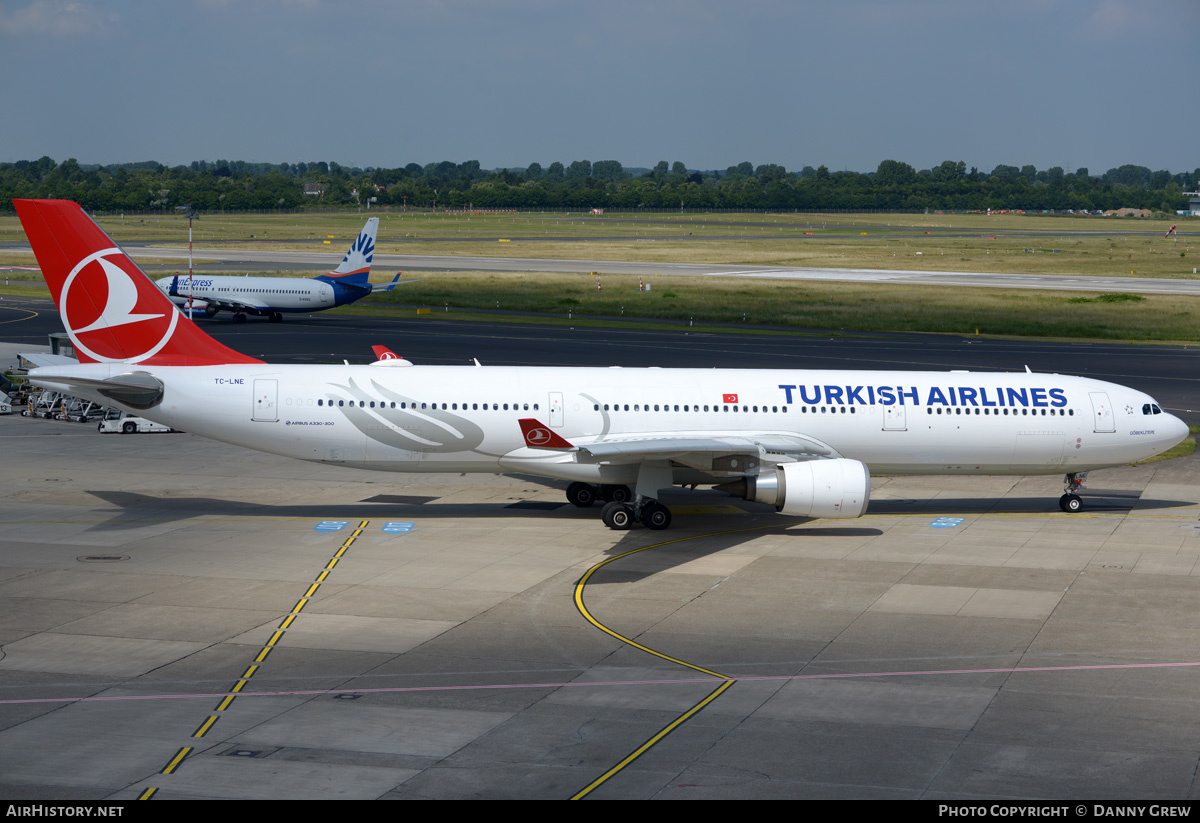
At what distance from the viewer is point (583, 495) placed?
3625 centimetres

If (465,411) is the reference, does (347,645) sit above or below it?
below

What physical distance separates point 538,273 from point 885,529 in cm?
9350

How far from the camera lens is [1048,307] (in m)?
96.1

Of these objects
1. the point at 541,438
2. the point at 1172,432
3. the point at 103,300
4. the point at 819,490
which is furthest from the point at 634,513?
the point at 1172,432

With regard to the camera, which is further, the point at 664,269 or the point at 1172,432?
the point at 664,269

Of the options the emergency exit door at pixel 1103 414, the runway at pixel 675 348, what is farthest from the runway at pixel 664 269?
the emergency exit door at pixel 1103 414

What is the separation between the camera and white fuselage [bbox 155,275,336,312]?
86.9 meters

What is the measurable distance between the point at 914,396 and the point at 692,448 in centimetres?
819

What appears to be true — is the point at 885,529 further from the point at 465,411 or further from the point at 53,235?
the point at 53,235

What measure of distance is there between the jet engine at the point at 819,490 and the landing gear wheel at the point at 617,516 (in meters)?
4.03

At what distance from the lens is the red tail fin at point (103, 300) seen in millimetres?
33406

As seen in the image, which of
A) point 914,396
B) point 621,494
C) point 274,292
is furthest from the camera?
point 274,292

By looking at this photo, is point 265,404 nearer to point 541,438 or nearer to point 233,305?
point 541,438

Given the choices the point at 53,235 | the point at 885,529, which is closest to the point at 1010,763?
the point at 885,529
